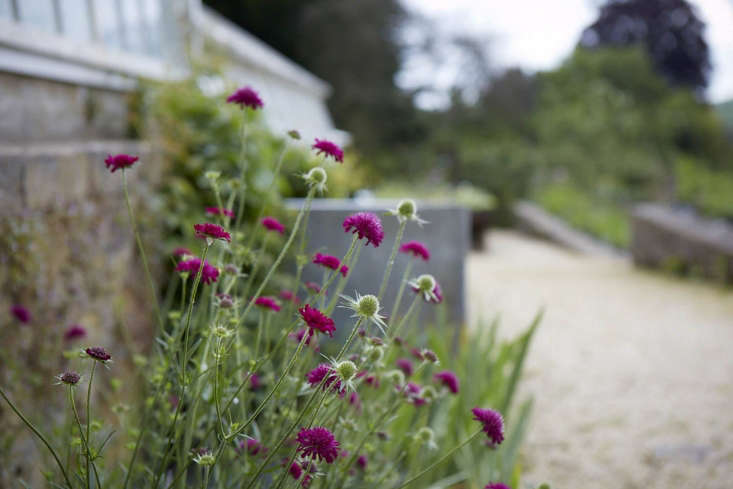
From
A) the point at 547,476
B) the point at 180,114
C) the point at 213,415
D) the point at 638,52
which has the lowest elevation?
the point at 547,476

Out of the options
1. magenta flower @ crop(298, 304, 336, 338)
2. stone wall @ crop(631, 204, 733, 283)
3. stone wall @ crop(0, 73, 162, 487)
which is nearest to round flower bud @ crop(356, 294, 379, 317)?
magenta flower @ crop(298, 304, 336, 338)

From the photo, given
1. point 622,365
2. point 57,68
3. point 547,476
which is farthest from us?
point 622,365

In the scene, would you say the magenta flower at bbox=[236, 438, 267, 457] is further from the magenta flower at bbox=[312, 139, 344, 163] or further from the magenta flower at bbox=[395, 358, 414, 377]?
the magenta flower at bbox=[312, 139, 344, 163]

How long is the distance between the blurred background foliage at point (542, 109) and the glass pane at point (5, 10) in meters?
11.8

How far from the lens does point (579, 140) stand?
1506 centimetres

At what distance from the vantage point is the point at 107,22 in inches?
117

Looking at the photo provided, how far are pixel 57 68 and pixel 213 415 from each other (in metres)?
1.88

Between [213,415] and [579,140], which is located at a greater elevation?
[579,140]

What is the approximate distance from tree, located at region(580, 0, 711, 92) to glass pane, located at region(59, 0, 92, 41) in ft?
Result: 56.7

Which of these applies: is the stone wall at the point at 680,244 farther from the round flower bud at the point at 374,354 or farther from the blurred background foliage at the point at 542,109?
the blurred background foliage at the point at 542,109

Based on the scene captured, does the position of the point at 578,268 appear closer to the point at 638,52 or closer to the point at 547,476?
the point at 547,476

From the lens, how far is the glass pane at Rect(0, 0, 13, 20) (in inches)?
84.5

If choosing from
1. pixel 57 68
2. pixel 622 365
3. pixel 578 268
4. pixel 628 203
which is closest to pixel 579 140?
pixel 628 203

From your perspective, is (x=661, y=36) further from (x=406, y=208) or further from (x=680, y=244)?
(x=406, y=208)
